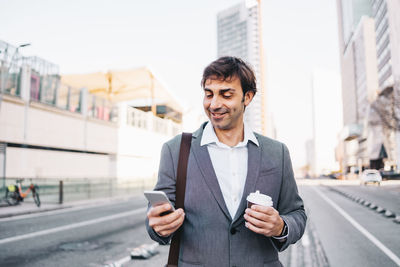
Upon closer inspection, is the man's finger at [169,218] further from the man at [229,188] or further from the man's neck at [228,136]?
the man's neck at [228,136]

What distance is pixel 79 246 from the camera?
295 inches

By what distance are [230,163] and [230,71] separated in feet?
1.81

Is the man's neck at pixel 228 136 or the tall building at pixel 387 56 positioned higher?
the tall building at pixel 387 56

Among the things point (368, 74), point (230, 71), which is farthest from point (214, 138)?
point (368, 74)

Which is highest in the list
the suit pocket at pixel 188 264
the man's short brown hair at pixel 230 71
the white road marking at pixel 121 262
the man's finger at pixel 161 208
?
the man's short brown hair at pixel 230 71

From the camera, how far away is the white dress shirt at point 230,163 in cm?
191

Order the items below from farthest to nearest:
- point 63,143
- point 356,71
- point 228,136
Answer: point 356,71
point 63,143
point 228,136

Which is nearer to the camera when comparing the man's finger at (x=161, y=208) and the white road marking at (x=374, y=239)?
the man's finger at (x=161, y=208)

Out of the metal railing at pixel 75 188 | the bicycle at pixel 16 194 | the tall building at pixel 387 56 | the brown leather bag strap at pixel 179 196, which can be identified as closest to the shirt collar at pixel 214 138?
the brown leather bag strap at pixel 179 196

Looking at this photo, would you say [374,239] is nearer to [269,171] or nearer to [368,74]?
[269,171]

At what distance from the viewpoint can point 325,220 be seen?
1153 cm

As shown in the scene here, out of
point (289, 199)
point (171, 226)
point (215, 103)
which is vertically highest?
point (215, 103)

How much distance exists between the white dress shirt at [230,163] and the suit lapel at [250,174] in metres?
0.05

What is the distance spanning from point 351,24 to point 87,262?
130m
